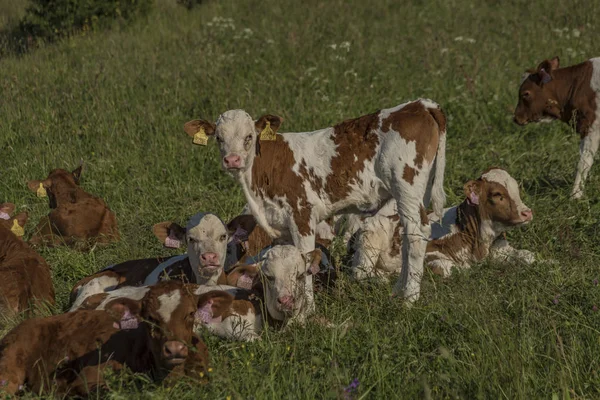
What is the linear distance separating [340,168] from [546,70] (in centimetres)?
469

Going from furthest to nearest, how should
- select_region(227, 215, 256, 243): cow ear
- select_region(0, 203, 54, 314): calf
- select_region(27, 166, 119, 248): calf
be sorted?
select_region(27, 166, 119, 248): calf, select_region(227, 215, 256, 243): cow ear, select_region(0, 203, 54, 314): calf

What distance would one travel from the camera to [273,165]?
805 centimetres

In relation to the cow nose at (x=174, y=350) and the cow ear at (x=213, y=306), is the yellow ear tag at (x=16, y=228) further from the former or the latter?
the cow nose at (x=174, y=350)

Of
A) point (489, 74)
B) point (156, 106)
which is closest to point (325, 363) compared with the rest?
point (156, 106)

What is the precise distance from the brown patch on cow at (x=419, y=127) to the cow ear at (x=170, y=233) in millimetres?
2060

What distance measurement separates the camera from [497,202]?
8.71 m

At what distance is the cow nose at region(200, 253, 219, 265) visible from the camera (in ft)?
25.1

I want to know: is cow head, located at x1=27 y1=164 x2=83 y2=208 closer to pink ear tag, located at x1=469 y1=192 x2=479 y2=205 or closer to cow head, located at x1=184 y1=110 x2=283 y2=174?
cow head, located at x1=184 y1=110 x2=283 y2=174

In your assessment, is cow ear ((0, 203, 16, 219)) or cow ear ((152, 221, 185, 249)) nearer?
cow ear ((152, 221, 185, 249))

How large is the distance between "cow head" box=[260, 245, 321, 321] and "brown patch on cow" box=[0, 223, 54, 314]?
1992 millimetres

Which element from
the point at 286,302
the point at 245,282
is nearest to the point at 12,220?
the point at 245,282

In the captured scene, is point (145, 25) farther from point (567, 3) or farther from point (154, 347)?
point (154, 347)

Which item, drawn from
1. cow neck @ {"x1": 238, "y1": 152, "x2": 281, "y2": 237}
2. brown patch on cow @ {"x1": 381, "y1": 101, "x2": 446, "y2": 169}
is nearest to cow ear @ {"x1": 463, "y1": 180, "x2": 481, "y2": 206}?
brown patch on cow @ {"x1": 381, "y1": 101, "x2": 446, "y2": 169}

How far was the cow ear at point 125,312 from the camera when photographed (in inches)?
227
